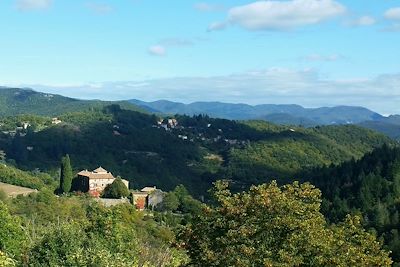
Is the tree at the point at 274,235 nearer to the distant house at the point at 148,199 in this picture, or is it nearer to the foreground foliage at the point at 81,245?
the foreground foliage at the point at 81,245

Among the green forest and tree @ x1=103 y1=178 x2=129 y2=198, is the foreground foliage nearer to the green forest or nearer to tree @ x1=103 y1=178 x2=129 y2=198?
the green forest

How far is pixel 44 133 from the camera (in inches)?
5605

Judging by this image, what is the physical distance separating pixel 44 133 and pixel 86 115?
139ft

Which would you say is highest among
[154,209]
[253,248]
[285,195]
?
[285,195]

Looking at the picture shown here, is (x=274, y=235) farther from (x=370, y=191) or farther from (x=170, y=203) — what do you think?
(x=370, y=191)

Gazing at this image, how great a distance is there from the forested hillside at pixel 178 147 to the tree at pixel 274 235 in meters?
100

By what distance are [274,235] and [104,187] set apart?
7685 cm

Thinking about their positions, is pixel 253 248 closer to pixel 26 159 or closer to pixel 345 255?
pixel 345 255

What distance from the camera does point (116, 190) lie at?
85062 mm

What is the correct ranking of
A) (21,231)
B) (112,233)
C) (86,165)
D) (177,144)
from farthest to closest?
(177,144)
(86,165)
(21,231)
(112,233)

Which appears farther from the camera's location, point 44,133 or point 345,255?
point 44,133

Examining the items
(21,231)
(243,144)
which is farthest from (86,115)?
(21,231)

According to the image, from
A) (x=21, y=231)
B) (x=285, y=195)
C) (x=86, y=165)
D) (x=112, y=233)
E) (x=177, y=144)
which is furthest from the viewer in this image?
(x=177, y=144)

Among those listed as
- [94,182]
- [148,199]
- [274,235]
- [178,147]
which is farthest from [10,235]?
[178,147]
